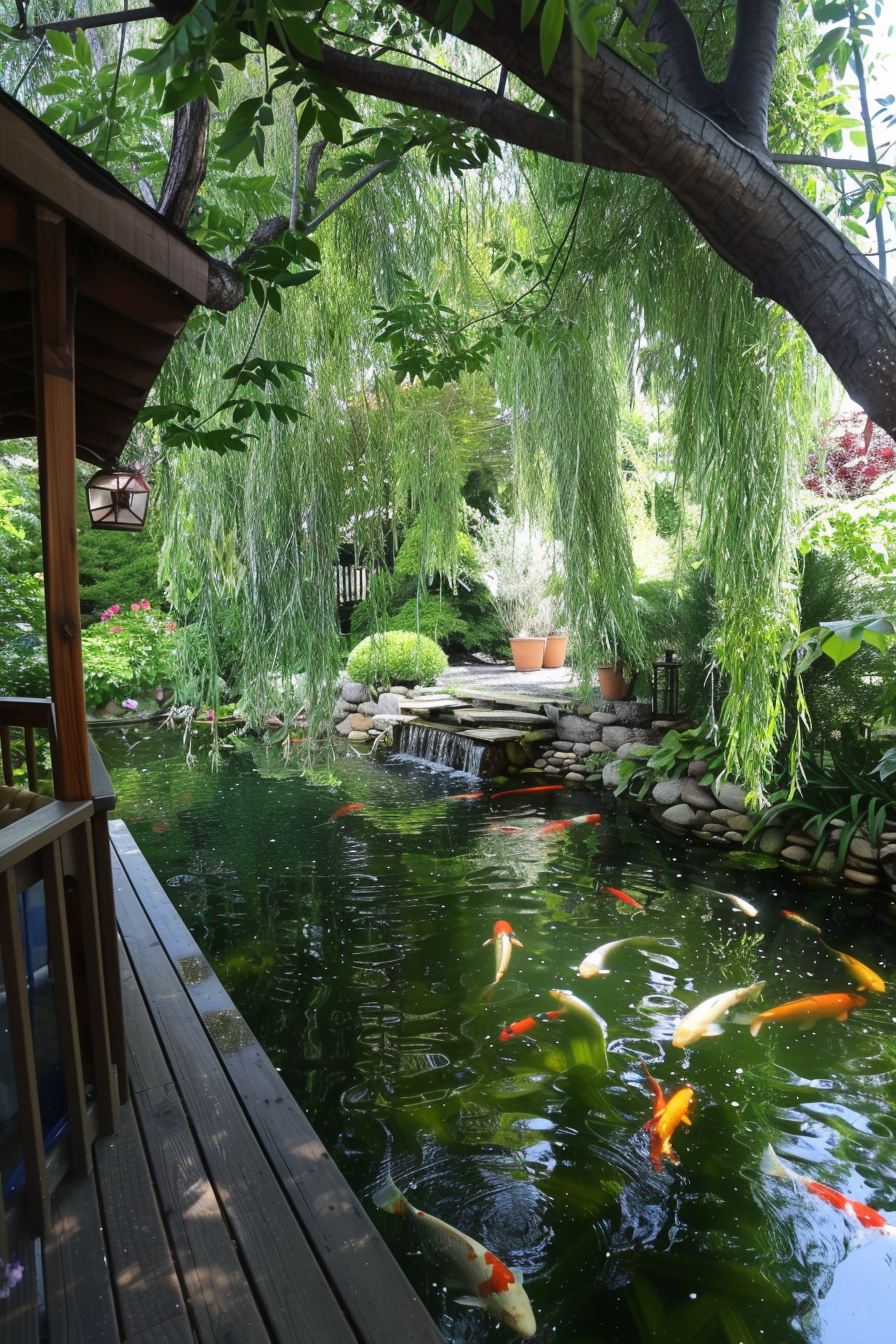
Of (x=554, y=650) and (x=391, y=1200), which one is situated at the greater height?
(x=554, y=650)

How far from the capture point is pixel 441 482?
14.3 ft

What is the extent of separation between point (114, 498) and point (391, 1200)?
3237 millimetres

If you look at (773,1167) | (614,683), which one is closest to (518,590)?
(614,683)

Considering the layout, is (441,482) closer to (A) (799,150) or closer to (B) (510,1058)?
(A) (799,150)

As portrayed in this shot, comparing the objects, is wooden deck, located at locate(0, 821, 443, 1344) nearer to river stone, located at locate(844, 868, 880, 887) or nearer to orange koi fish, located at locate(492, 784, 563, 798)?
river stone, located at locate(844, 868, 880, 887)

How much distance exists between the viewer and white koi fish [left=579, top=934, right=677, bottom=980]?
3.80m

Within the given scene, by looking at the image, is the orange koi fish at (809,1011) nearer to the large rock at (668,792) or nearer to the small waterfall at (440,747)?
the large rock at (668,792)

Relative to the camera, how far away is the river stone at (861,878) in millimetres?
4816

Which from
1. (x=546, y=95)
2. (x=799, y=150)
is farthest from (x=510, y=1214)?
(x=799, y=150)

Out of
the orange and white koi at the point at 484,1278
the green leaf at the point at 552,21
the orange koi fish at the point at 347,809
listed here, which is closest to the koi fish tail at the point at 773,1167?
the orange and white koi at the point at 484,1278

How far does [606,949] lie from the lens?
13.1 feet

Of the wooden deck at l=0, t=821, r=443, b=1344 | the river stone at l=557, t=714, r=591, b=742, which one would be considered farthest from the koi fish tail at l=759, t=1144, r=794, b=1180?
the river stone at l=557, t=714, r=591, b=742

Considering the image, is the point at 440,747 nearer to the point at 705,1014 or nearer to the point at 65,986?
the point at 705,1014

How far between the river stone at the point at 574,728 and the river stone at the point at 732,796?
191 centimetres
